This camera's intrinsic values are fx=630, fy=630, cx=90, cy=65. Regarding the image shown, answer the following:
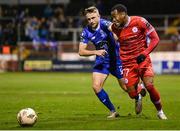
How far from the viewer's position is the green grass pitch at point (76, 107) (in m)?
11.9

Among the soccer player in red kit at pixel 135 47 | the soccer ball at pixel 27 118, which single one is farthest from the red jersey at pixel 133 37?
the soccer ball at pixel 27 118

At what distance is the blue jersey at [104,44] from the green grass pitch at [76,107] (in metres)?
1.10

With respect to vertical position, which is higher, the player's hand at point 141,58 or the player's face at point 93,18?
the player's face at point 93,18

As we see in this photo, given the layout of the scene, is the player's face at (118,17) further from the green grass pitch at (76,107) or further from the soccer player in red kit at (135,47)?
the green grass pitch at (76,107)

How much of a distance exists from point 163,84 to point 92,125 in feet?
50.9

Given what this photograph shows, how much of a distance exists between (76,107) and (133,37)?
3863mm

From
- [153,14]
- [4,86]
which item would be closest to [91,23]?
[4,86]

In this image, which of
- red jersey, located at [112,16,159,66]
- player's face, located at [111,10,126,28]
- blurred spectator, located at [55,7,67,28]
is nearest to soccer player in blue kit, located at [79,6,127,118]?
red jersey, located at [112,16,159,66]

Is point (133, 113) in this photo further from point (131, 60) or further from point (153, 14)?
point (153, 14)

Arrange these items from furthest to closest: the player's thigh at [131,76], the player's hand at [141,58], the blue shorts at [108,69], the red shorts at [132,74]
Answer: the blue shorts at [108,69]
the player's thigh at [131,76]
the red shorts at [132,74]
the player's hand at [141,58]

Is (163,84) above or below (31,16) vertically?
below

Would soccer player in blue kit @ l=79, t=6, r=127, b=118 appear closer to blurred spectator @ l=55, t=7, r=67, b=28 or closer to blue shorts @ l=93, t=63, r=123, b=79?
blue shorts @ l=93, t=63, r=123, b=79

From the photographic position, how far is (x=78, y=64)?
125 feet

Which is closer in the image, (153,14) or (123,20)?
(123,20)
